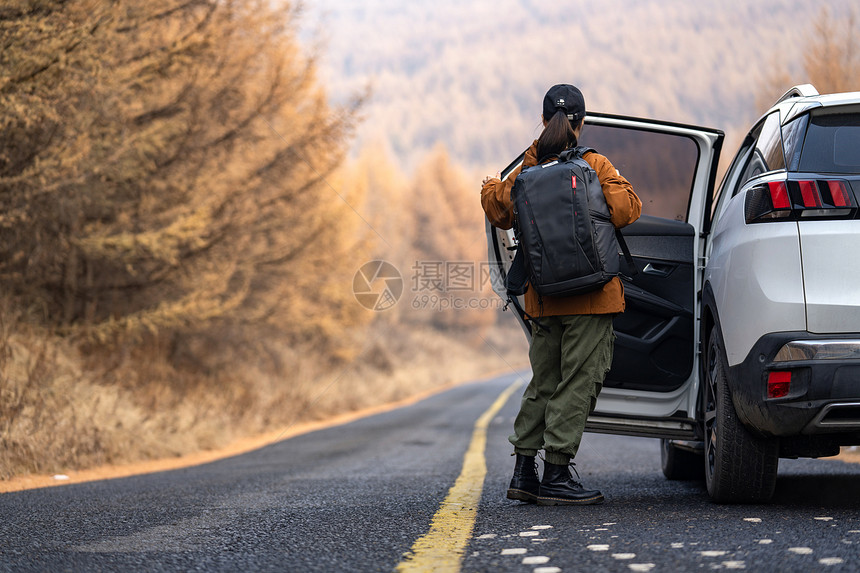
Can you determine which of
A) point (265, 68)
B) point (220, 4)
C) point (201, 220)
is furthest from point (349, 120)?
point (201, 220)

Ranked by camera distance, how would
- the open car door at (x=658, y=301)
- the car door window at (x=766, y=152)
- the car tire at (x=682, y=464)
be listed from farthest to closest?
the car tire at (x=682, y=464) < the open car door at (x=658, y=301) < the car door window at (x=766, y=152)

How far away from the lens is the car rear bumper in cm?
343

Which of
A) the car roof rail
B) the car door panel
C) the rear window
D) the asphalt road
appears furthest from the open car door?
the rear window

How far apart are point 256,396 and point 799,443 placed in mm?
13400

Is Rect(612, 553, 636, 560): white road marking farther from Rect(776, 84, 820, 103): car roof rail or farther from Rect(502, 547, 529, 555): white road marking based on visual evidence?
Rect(776, 84, 820, 103): car roof rail

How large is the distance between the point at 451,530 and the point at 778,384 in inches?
56.8

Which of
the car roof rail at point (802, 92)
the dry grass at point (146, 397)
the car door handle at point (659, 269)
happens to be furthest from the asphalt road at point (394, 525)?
the dry grass at point (146, 397)

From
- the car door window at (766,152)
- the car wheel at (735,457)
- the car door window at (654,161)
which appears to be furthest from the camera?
the car door window at (654,161)

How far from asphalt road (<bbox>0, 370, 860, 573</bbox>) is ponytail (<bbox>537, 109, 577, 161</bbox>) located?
1.70 m

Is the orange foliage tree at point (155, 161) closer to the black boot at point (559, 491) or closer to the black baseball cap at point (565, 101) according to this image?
the black baseball cap at point (565, 101)

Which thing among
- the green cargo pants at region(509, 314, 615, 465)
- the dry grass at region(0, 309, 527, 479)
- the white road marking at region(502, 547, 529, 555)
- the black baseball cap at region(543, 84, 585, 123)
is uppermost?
the black baseball cap at region(543, 84, 585, 123)

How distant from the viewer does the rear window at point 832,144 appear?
3611 millimetres

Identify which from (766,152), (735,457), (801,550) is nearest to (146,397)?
(735,457)

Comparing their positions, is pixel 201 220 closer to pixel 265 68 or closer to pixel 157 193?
pixel 157 193
